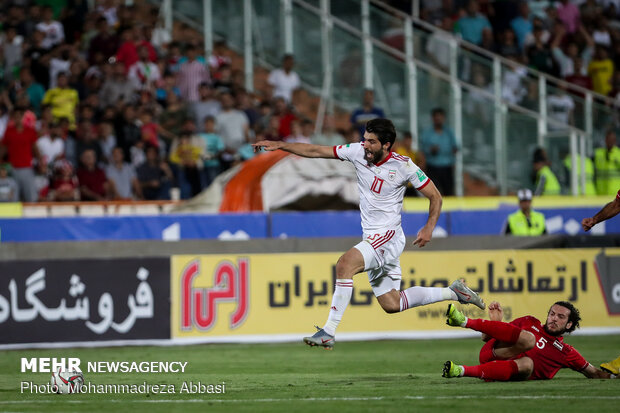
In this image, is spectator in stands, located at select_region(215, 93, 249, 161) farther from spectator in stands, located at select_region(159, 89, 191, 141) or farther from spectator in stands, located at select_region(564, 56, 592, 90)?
spectator in stands, located at select_region(564, 56, 592, 90)

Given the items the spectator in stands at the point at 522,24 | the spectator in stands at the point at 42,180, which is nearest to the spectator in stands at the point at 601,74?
the spectator in stands at the point at 522,24

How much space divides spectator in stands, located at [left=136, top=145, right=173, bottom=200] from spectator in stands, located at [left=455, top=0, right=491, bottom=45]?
24.4 feet

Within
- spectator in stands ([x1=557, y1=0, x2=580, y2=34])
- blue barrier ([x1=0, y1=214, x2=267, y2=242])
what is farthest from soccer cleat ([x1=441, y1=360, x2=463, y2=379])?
spectator in stands ([x1=557, y1=0, x2=580, y2=34])

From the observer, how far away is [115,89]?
1980cm

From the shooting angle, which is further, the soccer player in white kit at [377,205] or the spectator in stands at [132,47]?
the spectator in stands at [132,47]

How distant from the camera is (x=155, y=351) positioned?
14531 millimetres

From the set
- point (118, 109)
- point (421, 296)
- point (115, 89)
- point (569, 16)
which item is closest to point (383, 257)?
point (421, 296)

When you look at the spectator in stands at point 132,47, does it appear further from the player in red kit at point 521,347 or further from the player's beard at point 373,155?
the player in red kit at point 521,347

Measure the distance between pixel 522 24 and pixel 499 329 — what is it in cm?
1538

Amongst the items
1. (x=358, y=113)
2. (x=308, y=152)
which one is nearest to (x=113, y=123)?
(x=358, y=113)

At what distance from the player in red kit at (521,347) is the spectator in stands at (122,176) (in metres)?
9.67

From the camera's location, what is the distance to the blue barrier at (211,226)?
17094 mm

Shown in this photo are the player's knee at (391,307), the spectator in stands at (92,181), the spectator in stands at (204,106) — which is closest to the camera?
the player's knee at (391,307)

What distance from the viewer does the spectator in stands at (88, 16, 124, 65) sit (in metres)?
20.5
